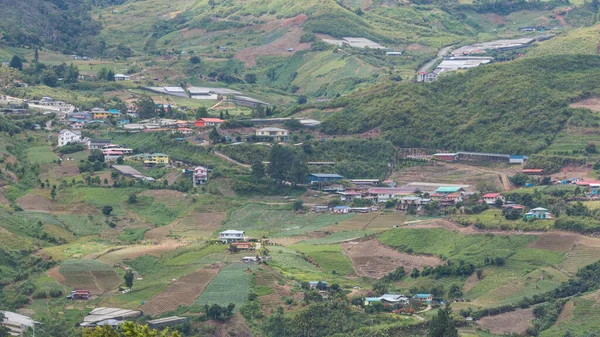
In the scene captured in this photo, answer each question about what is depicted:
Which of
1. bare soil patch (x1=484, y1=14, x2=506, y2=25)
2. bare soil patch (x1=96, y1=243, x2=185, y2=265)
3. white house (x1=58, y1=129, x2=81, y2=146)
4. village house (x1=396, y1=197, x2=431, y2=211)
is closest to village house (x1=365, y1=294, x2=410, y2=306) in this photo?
bare soil patch (x1=96, y1=243, x2=185, y2=265)

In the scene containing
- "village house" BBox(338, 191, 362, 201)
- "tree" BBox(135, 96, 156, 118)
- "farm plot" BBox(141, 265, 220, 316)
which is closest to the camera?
"farm plot" BBox(141, 265, 220, 316)

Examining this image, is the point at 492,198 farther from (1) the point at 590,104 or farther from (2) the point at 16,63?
(2) the point at 16,63

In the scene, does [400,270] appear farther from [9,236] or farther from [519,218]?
[9,236]

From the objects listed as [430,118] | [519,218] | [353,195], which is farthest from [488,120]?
[519,218]

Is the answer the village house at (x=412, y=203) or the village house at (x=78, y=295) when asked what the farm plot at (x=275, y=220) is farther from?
the village house at (x=78, y=295)

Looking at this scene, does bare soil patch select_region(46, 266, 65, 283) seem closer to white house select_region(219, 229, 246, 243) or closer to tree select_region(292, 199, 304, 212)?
white house select_region(219, 229, 246, 243)

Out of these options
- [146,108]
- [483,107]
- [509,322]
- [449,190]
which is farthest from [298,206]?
[146,108]
